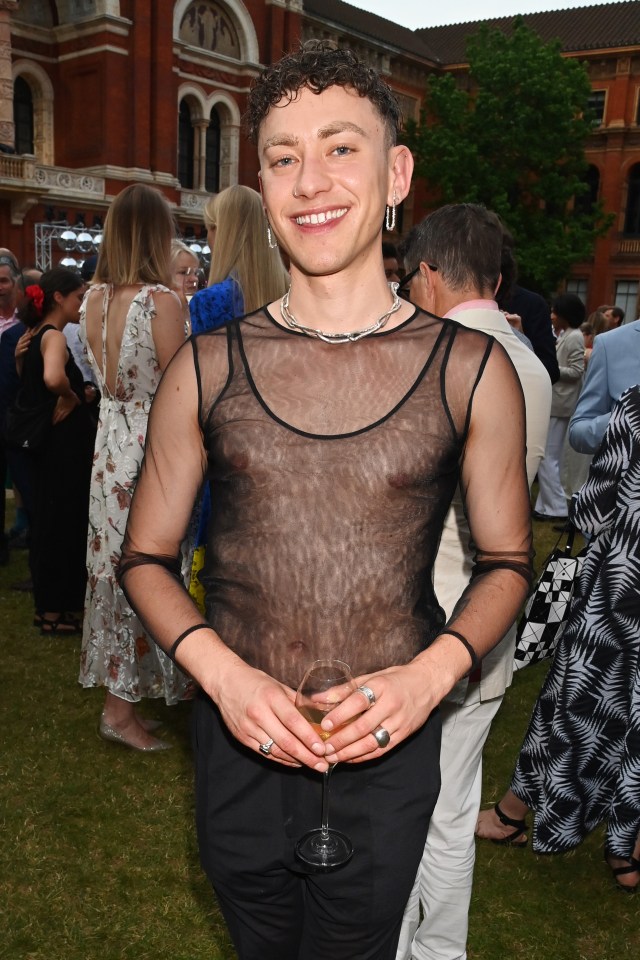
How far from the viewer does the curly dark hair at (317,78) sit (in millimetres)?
1573

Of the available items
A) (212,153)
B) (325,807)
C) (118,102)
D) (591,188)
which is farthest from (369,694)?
(591,188)

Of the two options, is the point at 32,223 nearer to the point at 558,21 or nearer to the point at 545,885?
the point at 545,885

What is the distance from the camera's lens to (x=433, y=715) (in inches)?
67.9

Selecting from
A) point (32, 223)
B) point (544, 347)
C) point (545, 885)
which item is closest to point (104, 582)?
point (545, 885)

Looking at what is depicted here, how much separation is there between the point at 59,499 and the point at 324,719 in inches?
180

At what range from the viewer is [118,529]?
4.23m

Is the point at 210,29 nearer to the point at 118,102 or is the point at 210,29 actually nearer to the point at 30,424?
the point at 118,102

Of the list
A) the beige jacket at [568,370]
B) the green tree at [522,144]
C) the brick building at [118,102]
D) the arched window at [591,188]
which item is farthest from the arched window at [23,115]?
the beige jacket at [568,370]

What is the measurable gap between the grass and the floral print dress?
0.37 m

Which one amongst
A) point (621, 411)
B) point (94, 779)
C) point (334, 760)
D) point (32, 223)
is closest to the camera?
point (334, 760)

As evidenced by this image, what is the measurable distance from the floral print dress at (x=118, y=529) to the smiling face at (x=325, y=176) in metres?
2.55

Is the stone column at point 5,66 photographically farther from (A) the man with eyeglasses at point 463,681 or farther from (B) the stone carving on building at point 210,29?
(A) the man with eyeglasses at point 463,681

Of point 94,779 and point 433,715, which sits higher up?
point 433,715

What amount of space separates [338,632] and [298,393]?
460 millimetres
